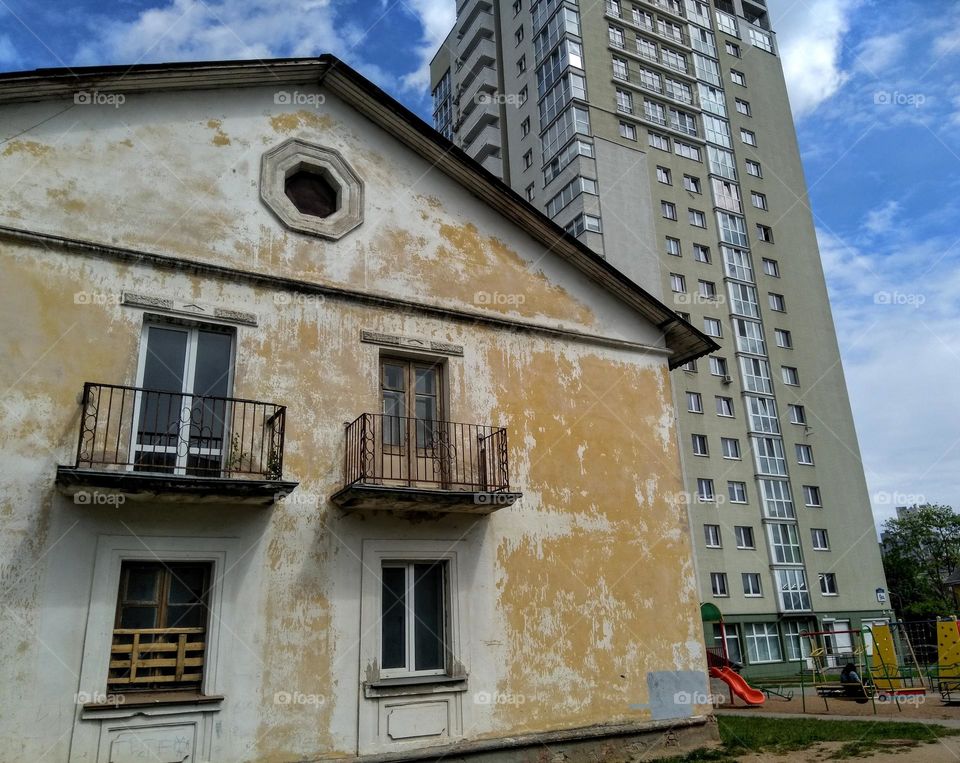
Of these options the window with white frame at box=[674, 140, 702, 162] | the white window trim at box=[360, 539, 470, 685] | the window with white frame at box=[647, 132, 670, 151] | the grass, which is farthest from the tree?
the white window trim at box=[360, 539, 470, 685]

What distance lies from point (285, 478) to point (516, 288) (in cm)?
535

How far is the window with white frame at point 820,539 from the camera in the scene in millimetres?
41156

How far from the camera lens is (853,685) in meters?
17.4

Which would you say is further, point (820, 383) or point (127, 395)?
point (820, 383)

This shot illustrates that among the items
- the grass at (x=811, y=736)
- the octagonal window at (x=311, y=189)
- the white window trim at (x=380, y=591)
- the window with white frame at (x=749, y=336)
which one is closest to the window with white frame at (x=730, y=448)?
the window with white frame at (x=749, y=336)

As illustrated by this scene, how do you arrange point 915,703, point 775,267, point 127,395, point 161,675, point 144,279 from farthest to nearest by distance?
point 775,267
point 915,703
point 144,279
point 127,395
point 161,675

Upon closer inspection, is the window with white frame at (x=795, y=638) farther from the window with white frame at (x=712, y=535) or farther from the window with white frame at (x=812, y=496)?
the window with white frame at (x=812, y=496)

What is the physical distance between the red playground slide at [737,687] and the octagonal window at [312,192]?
14803mm

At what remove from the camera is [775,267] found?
47.3 meters

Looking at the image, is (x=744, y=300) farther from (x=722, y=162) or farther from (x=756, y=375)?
(x=722, y=162)

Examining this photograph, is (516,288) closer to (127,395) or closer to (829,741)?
(127,395)

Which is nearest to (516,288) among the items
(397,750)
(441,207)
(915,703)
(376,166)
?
(441,207)

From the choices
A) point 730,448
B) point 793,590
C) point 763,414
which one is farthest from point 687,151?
point 793,590

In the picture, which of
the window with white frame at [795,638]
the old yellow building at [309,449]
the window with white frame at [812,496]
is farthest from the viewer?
the window with white frame at [812,496]
